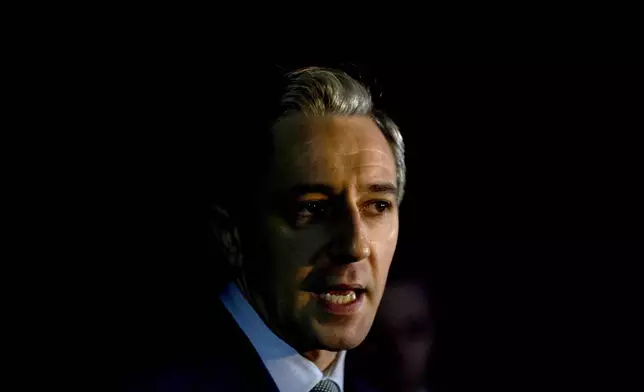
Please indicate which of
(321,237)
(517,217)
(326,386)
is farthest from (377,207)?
(517,217)

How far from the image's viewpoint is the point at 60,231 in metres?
1.57

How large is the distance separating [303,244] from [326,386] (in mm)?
303

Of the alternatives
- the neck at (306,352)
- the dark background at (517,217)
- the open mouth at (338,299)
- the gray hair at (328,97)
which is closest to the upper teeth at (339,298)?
the open mouth at (338,299)

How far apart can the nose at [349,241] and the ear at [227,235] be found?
21 centimetres

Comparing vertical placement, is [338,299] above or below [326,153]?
below

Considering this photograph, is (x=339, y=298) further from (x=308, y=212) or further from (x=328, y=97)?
(x=328, y=97)

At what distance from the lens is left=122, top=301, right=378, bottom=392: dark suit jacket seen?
52.7 inches

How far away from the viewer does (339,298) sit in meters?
1.34

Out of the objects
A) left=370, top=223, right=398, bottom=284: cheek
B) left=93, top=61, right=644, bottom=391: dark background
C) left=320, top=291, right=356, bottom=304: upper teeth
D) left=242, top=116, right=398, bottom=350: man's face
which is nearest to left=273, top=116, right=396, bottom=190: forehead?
left=242, top=116, right=398, bottom=350: man's face

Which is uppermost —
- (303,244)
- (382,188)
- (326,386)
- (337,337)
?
(382,188)

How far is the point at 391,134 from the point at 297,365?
1.66 ft

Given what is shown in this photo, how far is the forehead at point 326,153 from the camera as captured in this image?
1359 mm

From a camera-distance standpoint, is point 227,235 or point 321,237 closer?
point 321,237

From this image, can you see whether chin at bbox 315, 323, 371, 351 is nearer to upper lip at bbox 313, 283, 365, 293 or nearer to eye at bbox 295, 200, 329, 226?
upper lip at bbox 313, 283, 365, 293
